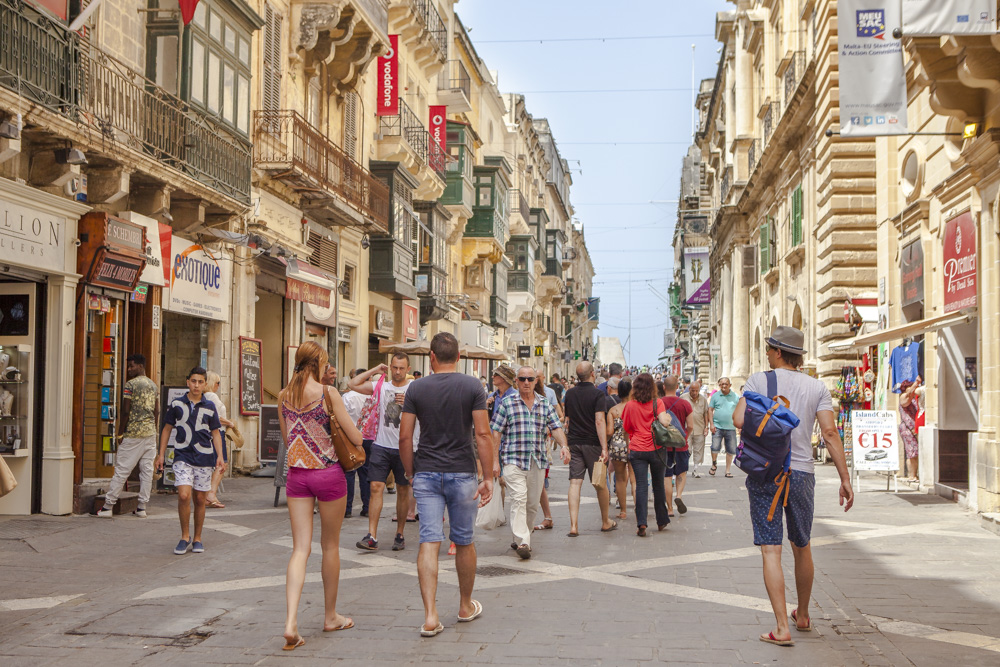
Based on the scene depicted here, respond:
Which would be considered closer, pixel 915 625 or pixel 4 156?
pixel 915 625

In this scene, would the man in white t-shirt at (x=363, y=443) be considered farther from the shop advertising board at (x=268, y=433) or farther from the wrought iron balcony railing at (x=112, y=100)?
the wrought iron balcony railing at (x=112, y=100)

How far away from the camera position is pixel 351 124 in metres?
25.6

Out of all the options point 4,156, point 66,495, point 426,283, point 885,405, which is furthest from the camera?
point 426,283

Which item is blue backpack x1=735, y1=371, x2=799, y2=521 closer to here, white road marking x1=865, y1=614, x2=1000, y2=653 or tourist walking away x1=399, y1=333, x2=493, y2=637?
white road marking x1=865, y1=614, x2=1000, y2=653

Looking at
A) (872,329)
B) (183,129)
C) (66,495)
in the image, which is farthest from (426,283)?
(66,495)

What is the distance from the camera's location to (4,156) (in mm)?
10875

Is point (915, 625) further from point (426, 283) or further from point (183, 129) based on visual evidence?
point (426, 283)

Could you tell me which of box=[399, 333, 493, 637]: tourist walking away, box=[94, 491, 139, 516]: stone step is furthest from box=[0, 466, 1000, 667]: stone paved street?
box=[399, 333, 493, 637]: tourist walking away

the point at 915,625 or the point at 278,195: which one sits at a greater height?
the point at 278,195

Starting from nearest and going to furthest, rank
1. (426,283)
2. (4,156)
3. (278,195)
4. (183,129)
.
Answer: (4,156) < (183,129) < (278,195) < (426,283)

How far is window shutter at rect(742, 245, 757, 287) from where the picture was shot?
3688 cm

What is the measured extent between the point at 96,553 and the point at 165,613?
301 centimetres

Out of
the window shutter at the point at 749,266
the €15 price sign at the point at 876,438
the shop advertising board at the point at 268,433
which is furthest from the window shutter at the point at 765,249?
the shop advertising board at the point at 268,433

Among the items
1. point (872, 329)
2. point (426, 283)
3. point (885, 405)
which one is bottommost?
point (885, 405)
